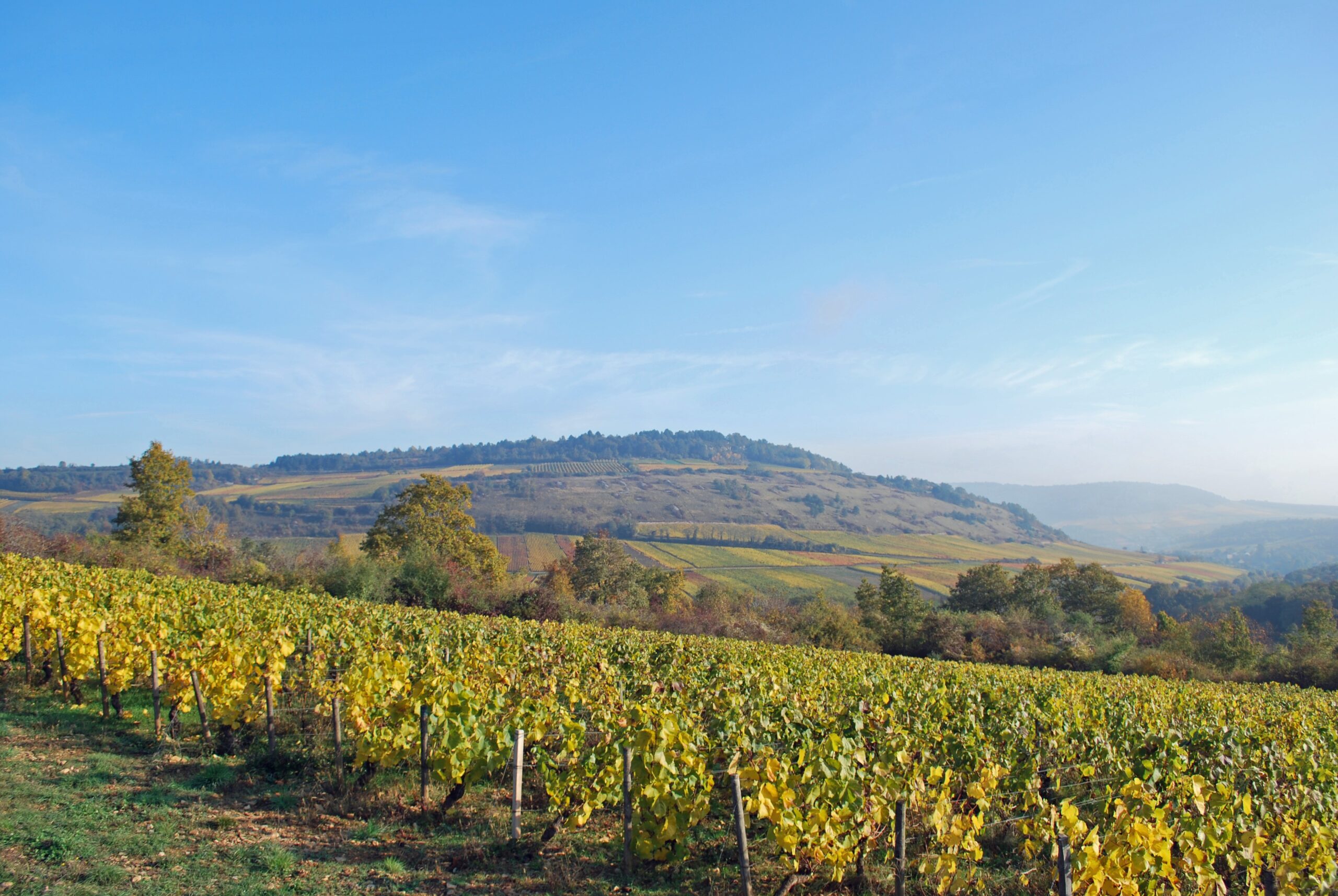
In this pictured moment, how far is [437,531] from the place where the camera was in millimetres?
43781

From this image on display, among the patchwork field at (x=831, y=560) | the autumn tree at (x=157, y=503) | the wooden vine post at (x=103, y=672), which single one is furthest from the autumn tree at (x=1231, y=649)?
the autumn tree at (x=157, y=503)

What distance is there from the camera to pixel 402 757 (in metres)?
8.11

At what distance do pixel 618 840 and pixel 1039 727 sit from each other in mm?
6394

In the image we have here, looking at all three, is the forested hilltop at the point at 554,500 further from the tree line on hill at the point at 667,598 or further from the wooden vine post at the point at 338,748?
the wooden vine post at the point at 338,748

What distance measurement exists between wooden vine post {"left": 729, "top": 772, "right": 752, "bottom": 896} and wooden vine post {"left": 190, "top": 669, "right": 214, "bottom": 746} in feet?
24.4

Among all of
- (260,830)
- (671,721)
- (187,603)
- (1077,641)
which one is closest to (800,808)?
(671,721)

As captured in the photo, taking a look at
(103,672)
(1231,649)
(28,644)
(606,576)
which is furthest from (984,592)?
(28,644)

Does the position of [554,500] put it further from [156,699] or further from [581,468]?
[156,699]

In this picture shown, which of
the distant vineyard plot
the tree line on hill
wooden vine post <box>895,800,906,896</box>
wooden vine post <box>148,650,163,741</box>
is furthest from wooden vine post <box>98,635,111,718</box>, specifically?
the distant vineyard plot

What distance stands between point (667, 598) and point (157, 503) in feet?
113

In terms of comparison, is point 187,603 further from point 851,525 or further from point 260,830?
point 851,525

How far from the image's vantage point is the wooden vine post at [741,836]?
5625 millimetres

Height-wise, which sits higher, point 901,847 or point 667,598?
point 901,847

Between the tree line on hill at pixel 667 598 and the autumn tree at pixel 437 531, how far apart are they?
10 cm
